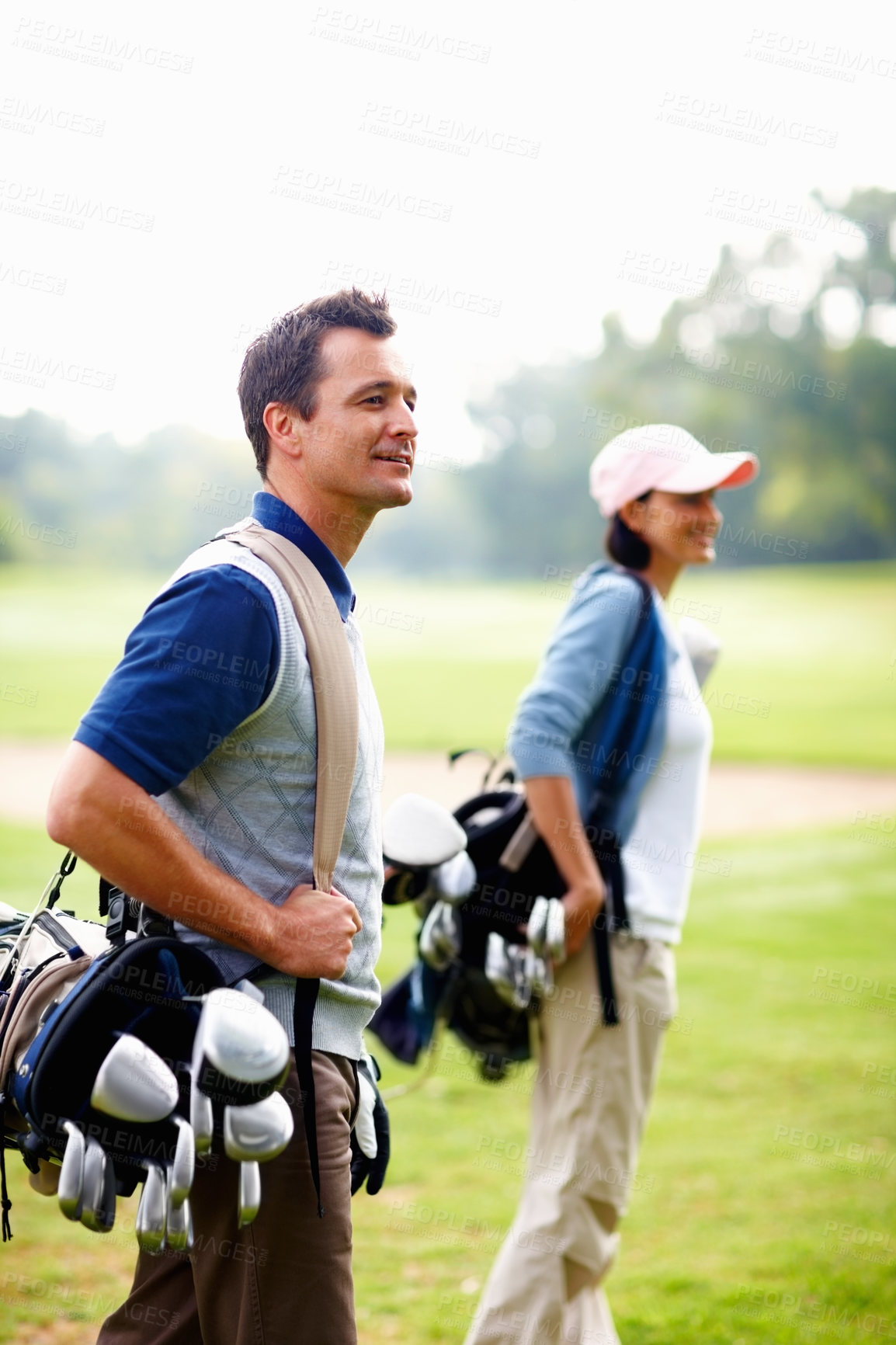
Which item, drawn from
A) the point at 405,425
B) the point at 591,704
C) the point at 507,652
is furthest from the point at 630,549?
the point at 507,652

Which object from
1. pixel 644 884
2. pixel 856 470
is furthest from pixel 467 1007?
pixel 856 470

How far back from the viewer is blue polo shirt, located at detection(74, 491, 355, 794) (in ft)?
5.75

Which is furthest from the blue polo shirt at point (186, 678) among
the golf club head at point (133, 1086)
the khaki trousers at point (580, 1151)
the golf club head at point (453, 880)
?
the khaki trousers at point (580, 1151)

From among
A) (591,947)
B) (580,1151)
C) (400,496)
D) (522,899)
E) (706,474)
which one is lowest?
(580,1151)

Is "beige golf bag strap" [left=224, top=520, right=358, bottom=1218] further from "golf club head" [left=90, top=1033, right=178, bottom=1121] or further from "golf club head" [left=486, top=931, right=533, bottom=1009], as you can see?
"golf club head" [left=486, top=931, right=533, bottom=1009]

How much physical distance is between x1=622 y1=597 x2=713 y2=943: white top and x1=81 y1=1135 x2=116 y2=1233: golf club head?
1.71 metres

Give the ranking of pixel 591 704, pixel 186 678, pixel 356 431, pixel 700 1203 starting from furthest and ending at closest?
pixel 700 1203 → pixel 591 704 → pixel 356 431 → pixel 186 678

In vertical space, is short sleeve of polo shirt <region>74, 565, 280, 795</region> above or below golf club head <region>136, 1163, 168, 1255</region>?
above

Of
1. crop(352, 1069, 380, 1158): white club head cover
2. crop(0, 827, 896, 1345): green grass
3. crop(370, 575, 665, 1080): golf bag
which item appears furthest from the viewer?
crop(0, 827, 896, 1345): green grass

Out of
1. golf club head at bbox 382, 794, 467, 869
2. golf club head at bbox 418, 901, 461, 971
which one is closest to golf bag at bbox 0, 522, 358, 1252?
golf club head at bbox 382, 794, 467, 869

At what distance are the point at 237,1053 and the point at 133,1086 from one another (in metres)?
0.14

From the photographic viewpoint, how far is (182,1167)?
1.65 metres

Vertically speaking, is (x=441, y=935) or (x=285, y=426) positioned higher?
(x=285, y=426)

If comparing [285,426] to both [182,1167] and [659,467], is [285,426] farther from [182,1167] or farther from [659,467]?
[659,467]
